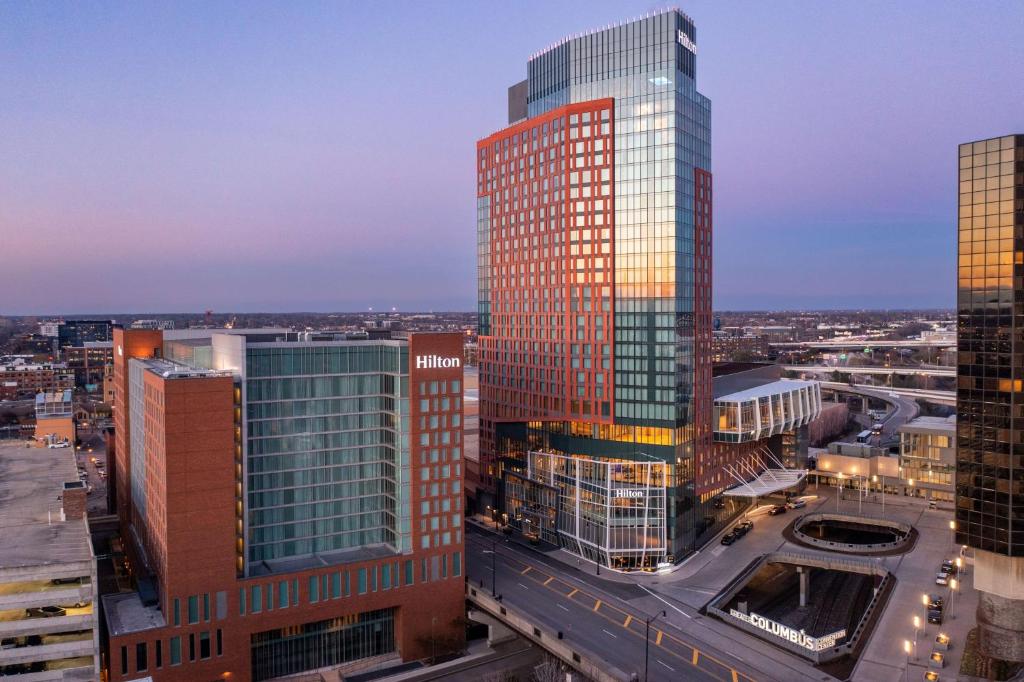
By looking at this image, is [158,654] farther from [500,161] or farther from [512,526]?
[500,161]

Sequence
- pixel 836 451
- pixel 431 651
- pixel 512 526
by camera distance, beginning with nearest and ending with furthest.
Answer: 1. pixel 431 651
2. pixel 512 526
3. pixel 836 451

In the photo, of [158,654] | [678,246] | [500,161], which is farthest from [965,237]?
[158,654]

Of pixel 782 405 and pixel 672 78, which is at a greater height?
pixel 672 78

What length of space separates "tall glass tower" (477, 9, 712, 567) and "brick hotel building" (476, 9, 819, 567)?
20 cm

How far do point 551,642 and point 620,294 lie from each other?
1966 inches

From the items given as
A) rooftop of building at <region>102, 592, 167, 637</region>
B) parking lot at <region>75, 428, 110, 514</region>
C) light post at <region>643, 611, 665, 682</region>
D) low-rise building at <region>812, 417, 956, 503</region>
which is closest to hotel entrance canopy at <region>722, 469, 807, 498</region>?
low-rise building at <region>812, 417, 956, 503</region>

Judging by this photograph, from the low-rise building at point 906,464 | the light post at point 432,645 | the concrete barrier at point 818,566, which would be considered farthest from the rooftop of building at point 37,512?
the low-rise building at point 906,464

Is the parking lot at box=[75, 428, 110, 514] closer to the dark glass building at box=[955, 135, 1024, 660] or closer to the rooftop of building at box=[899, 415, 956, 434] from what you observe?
the dark glass building at box=[955, 135, 1024, 660]

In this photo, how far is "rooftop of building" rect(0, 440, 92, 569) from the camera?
71.3m

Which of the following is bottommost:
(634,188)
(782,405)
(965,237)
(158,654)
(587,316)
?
(158,654)

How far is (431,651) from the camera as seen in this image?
84.6 meters

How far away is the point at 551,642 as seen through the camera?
77.2 m

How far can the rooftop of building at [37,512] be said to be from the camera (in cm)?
7131

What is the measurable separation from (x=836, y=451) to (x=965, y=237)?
76678mm
